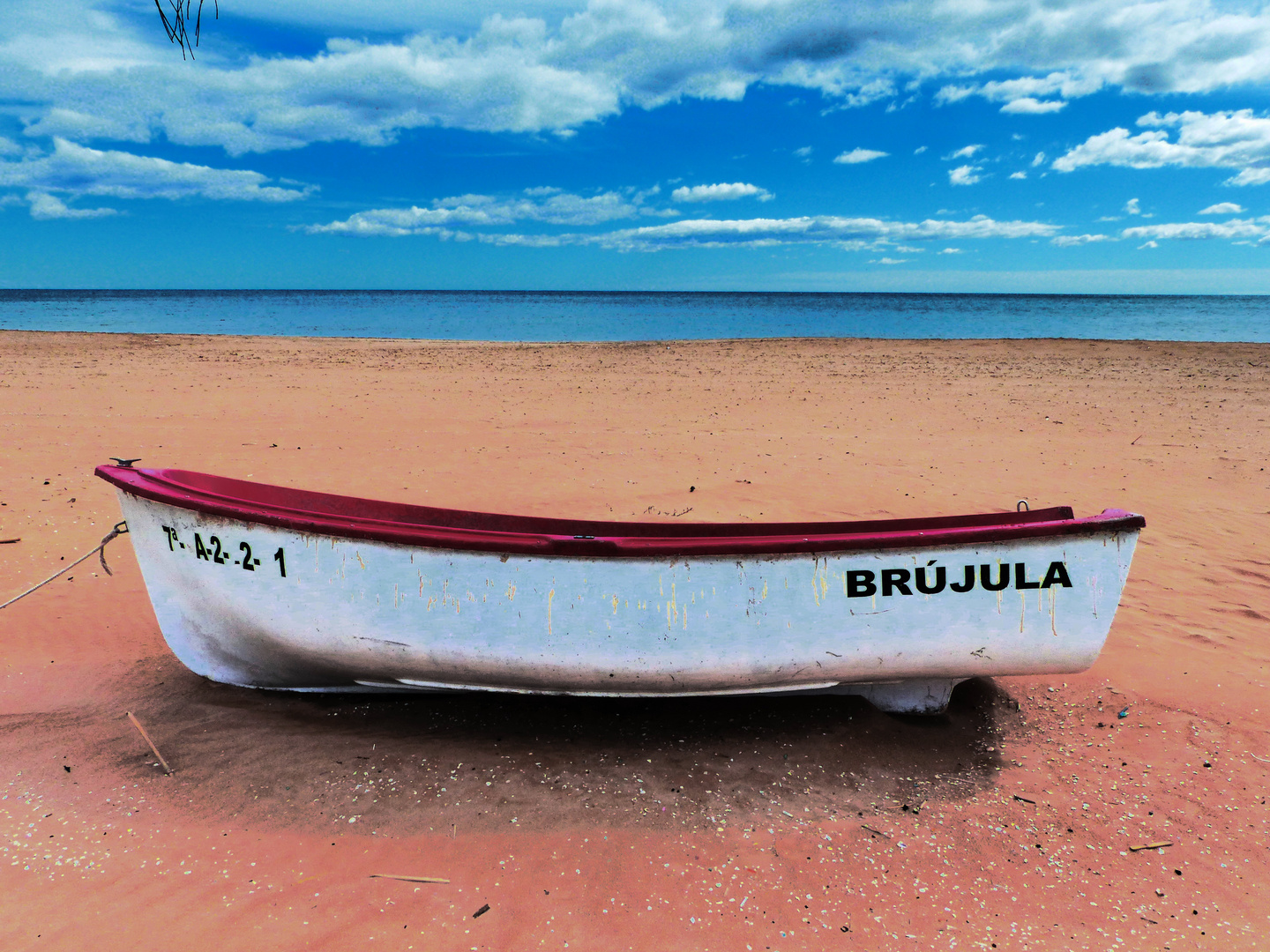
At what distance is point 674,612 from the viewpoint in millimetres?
3176

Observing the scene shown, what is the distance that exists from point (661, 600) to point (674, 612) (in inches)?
3.1

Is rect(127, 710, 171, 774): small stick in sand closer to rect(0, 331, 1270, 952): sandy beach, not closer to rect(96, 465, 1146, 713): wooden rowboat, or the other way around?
rect(0, 331, 1270, 952): sandy beach

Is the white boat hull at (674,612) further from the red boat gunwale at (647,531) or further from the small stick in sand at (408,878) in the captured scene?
the small stick in sand at (408,878)

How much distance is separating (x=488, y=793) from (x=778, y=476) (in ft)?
18.3

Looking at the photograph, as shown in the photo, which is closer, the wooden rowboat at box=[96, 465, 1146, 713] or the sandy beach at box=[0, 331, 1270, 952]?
the sandy beach at box=[0, 331, 1270, 952]

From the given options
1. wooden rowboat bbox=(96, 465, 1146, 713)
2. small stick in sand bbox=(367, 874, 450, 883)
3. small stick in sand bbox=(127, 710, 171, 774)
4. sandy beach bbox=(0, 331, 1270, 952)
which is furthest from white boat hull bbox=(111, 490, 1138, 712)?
small stick in sand bbox=(367, 874, 450, 883)

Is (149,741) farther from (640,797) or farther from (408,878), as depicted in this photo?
(640,797)

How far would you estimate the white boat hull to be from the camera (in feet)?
10.3

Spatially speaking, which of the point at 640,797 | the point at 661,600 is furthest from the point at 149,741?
the point at 661,600

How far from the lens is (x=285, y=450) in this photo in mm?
8742

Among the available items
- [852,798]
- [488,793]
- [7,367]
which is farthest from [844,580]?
[7,367]

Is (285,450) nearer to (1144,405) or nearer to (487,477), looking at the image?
(487,477)

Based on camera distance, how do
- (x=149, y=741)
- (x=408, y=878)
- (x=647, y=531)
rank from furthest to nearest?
(x=647, y=531)
(x=149, y=741)
(x=408, y=878)

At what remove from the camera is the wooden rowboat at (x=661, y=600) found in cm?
311
